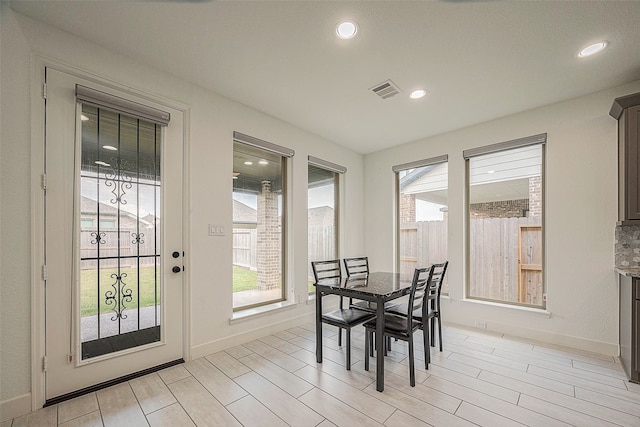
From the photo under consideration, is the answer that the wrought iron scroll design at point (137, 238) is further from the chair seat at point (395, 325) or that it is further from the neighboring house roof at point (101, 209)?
the chair seat at point (395, 325)

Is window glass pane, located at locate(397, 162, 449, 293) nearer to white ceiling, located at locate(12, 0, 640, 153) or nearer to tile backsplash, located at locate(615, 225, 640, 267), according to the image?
white ceiling, located at locate(12, 0, 640, 153)

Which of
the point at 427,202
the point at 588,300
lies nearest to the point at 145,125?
the point at 427,202

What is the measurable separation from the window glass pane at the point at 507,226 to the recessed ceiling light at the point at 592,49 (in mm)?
1273

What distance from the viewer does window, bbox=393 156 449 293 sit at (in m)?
4.11

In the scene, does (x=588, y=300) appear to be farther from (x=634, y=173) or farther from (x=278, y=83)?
(x=278, y=83)

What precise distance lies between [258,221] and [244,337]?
1.35 m

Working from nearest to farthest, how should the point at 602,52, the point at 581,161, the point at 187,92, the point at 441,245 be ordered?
the point at 602,52 → the point at 187,92 → the point at 581,161 → the point at 441,245

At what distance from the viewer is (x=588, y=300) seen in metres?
2.90

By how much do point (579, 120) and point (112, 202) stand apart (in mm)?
4660

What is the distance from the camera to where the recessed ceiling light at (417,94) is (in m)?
2.87

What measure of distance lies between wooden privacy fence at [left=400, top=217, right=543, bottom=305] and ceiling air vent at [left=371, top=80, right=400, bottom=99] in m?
2.12

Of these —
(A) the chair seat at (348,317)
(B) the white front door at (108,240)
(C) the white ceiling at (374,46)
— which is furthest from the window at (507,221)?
(B) the white front door at (108,240)

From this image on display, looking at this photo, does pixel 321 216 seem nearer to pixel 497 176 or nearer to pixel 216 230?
pixel 216 230

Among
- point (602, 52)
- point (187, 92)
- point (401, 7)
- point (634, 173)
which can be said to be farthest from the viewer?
point (187, 92)
